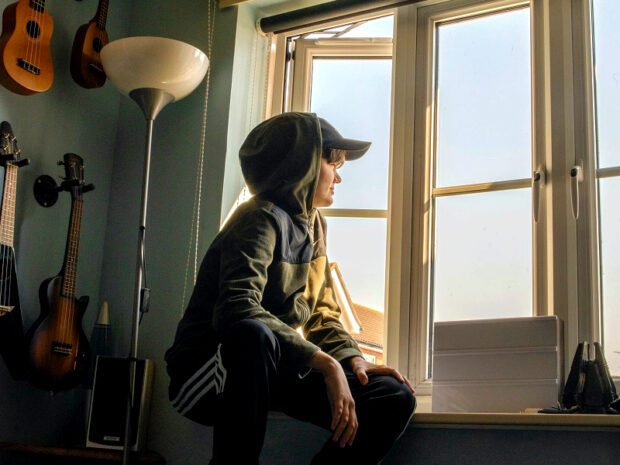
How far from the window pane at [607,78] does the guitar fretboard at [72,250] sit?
5.01 feet

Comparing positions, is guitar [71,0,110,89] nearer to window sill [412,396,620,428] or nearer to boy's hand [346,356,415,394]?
boy's hand [346,356,415,394]

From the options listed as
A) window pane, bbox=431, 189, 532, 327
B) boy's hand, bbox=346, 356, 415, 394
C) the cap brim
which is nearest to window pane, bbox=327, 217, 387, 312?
window pane, bbox=431, 189, 532, 327

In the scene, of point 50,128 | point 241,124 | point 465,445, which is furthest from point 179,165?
point 465,445

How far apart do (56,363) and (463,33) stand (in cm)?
159

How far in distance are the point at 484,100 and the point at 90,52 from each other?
1.26 metres

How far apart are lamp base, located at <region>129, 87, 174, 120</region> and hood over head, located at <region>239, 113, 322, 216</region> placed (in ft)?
1.75

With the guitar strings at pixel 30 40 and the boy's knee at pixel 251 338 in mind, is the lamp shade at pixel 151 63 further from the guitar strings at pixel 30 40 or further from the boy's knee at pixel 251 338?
the boy's knee at pixel 251 338

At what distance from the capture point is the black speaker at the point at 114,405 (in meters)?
2.46

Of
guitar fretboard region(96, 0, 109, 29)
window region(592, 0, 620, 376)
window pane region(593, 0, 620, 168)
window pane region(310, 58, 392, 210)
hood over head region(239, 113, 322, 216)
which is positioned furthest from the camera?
guitar fretboard region(96, 0, 109, 29)

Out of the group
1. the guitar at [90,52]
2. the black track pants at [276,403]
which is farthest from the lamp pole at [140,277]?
the black track pants at [276,403]

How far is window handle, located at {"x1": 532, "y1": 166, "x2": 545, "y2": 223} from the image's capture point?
2369mm

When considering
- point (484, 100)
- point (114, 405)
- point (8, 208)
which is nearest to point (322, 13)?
point (484, 100)

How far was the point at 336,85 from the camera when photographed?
288cm

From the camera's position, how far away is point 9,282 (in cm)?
240
